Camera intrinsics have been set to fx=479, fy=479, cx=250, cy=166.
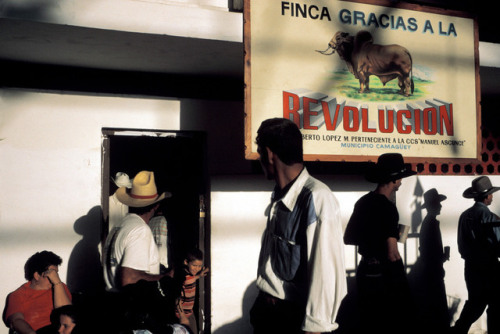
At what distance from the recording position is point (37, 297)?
3.77m

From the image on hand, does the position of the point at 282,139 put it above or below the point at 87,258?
above

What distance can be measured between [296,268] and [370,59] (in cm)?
295

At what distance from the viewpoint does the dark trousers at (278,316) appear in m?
2.05

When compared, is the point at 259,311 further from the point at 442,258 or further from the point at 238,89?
the point at 442,258

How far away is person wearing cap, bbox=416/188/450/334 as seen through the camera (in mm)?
5457

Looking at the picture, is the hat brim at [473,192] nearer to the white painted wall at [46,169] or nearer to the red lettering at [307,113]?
the red lettering at [307,113]

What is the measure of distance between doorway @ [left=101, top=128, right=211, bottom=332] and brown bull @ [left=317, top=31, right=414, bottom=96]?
5.23 feet

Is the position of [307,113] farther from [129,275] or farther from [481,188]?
[481,188]

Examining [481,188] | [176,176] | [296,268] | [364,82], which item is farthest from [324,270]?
[176,176]

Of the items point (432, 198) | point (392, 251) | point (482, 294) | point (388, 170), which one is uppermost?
point (388, 170)

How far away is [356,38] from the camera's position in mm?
4383

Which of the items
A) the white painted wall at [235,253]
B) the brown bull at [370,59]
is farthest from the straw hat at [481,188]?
the white painted wall at [235,253]

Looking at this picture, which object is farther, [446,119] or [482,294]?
[482,294]

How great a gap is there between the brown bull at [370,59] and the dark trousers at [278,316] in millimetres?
2741
